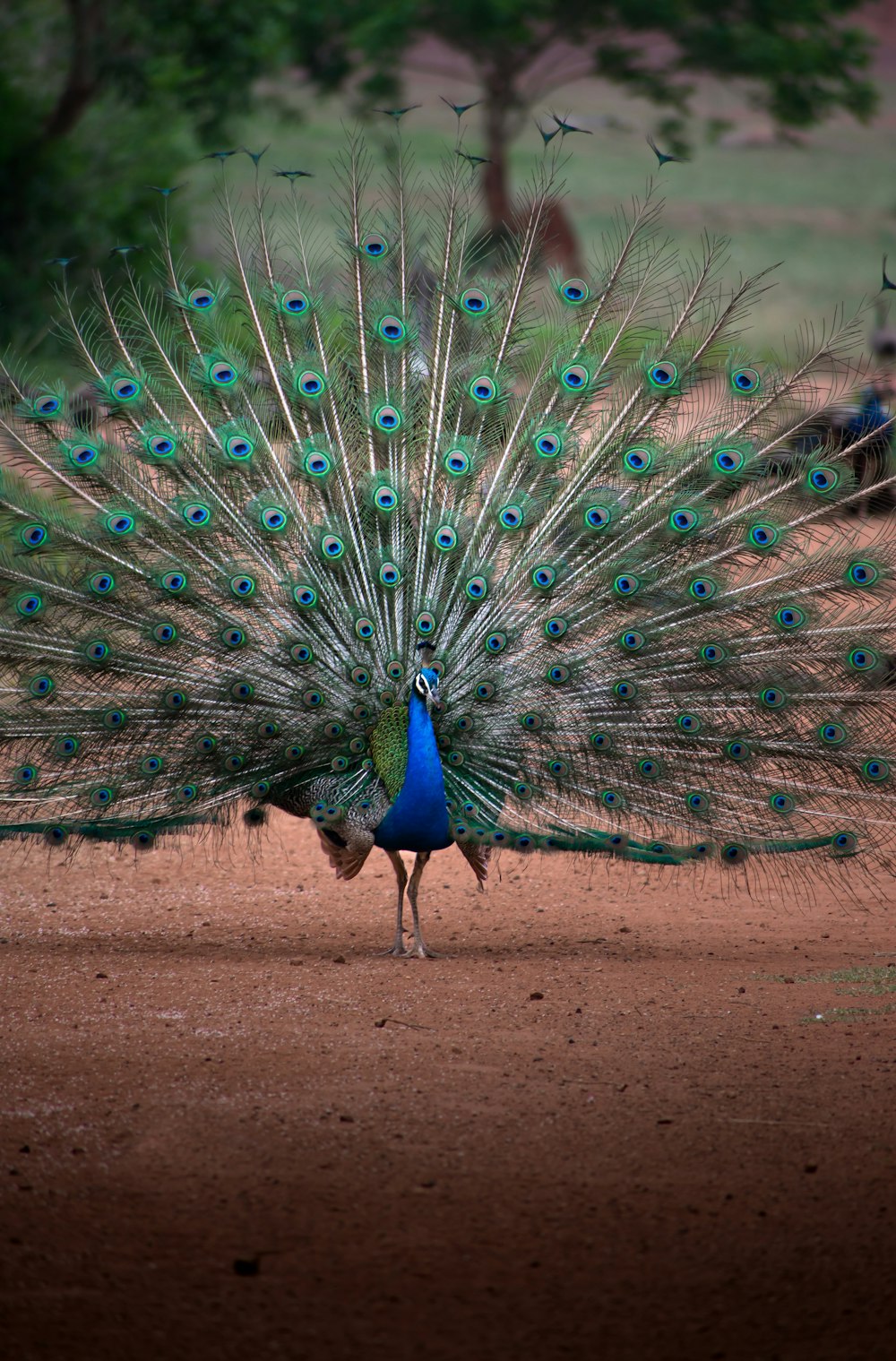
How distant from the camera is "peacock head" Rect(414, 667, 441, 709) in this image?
552 centimetres

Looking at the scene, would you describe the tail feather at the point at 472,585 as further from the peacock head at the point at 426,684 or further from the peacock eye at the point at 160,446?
the peacock head at the point at 426,684

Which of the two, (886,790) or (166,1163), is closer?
(166,1163)

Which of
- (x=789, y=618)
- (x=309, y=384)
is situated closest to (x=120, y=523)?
(x=309, y=384)

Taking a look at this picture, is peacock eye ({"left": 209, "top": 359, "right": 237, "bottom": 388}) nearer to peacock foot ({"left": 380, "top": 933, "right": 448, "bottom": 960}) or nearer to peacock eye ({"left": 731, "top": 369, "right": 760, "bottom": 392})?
peacock eye ({"left": 731, "top": 369, "right": 760, "bottom": 392})

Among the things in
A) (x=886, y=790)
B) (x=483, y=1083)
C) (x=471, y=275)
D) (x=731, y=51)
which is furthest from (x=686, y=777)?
(x=731, y=51)

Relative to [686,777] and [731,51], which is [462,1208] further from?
[731,51]

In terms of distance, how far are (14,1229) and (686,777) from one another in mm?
3137

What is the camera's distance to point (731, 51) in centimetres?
2652

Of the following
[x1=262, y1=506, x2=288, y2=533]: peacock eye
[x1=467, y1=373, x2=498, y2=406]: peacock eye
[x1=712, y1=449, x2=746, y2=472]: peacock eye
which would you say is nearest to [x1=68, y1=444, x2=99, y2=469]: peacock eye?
[x1=262, y1=506, x2=288, y2=533]: peacock eye

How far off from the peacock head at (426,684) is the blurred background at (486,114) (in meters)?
2.10

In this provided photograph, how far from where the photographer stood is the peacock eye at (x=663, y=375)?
5867 mm

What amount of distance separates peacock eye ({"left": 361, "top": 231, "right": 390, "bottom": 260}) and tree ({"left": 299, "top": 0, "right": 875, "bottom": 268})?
20.6 metres

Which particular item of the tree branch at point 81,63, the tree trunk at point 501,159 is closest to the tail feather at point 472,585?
the tree branch at point 81,63

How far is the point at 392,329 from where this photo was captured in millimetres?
6043
